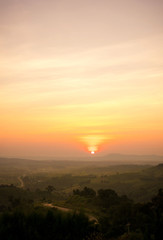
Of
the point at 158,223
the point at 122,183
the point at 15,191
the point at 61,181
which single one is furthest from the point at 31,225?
the point at 61,181

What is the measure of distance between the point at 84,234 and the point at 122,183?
97.4 metres

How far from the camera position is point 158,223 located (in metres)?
23.3

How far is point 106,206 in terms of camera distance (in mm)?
52406

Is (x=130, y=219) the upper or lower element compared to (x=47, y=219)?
lower

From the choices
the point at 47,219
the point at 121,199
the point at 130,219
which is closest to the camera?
the point at 47,219

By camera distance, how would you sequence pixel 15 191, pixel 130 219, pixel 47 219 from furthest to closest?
pixel 15 191
pixel 130 219
pixel 47 219

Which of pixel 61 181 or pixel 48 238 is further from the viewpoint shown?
pixel 61 181

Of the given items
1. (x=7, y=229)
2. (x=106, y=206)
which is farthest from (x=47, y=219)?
(x=106, y=206)

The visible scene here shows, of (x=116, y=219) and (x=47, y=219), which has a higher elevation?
(x=47, y=219)

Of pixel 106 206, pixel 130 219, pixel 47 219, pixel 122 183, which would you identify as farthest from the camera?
pixel 122 183

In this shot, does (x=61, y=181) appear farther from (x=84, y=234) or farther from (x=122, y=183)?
(x=84, y=234)

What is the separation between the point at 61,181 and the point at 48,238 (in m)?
122

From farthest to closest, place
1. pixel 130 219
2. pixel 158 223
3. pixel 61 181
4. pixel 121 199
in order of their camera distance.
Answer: pixel 61 181, pixel 121 199, pixel 130 219, pixel 158 223

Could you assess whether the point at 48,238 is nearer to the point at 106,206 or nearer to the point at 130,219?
the point at 130,219
